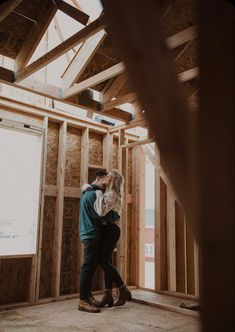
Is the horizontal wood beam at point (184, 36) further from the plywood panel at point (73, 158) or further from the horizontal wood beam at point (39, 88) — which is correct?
the plywood panel at point (73, 158)

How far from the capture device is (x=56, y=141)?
449 cm

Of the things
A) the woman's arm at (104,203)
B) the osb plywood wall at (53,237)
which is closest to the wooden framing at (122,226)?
the osb plywood wall at (53,237)

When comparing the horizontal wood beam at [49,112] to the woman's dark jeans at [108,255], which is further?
the horizontal wood beam at [49,112]

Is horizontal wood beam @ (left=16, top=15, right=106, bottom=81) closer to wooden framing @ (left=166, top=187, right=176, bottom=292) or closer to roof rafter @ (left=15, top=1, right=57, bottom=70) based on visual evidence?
roof rafter @ (left=15, top=1, right=57, bottom=70)

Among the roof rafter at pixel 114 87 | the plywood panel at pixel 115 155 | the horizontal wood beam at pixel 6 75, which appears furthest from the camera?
the plywood panel at pixel 115 155

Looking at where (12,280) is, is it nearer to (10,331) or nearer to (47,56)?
(10,331)

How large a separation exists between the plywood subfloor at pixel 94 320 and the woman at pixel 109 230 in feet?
0.44

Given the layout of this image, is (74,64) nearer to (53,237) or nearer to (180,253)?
(53,237)

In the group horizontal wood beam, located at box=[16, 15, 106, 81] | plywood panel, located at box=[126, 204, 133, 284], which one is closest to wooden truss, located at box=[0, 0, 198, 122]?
horizontal wood beam, located at box=[16, 15, 106, 81]

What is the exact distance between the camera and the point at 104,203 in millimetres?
3604

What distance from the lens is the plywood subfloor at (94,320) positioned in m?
2.96

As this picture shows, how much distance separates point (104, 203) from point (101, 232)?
18.4 inches

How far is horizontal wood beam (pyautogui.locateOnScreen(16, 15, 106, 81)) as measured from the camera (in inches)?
101

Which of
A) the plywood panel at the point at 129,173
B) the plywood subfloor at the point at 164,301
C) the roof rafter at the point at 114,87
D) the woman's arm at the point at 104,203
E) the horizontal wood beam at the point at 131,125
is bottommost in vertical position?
the plywood subfloor at the point at 164,301
